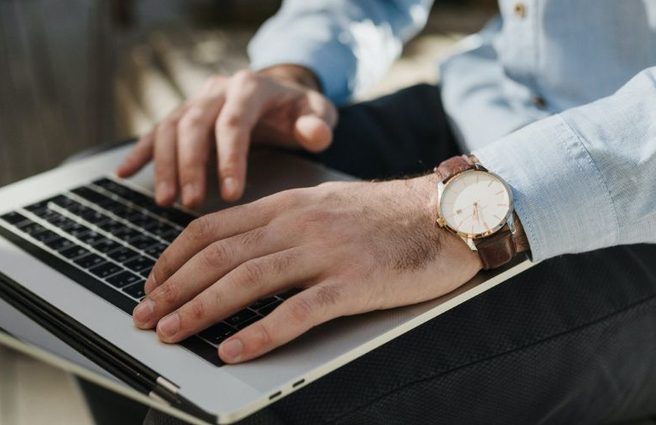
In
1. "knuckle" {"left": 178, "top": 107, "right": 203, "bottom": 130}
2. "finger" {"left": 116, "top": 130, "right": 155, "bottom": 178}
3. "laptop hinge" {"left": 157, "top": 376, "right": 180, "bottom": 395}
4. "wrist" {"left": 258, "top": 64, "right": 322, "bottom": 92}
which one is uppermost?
"wrist" {"left": 258, "top": 64, "right": 322, "bottom": 92}

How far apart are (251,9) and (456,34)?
106 centimetres

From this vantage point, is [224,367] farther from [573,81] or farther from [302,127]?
[573,81]

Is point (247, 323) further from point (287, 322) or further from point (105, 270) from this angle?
point (105, 270)

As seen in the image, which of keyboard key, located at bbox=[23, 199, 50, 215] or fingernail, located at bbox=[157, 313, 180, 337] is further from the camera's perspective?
keyboard key, located at bbox=[23, 199, 50, 215]

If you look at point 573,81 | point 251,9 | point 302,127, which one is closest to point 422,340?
point 302,127

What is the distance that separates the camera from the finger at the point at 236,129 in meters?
1.02

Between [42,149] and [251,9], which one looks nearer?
[42,149]

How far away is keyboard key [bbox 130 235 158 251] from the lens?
953 mm

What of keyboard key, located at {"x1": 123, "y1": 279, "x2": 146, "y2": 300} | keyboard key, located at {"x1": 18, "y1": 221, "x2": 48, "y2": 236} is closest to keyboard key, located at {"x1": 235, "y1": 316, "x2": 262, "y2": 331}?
keyboard key, located at {"x1": 123, "y1": 279, "x2": 146, "y2": 300}

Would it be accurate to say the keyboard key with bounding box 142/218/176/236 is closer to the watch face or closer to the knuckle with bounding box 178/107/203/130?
the knuckle with bounding box 178/107/203/130

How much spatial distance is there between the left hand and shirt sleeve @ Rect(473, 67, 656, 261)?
89 millimetres

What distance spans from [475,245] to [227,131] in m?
0.38

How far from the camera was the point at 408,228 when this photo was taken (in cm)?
84

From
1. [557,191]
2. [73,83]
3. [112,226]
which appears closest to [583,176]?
[557,191]
